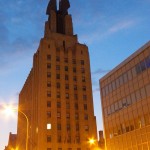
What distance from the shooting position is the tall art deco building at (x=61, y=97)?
79.9 metres

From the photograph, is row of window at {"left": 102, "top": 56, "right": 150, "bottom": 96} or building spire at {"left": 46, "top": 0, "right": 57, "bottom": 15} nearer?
row of window at {"left": 102, "top": 56, "right": 150, "bottom": 96}

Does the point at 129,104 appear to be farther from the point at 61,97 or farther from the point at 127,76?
the point at 61,97

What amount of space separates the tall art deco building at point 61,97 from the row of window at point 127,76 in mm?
36390

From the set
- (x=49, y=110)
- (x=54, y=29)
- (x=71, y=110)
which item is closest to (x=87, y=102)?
(x=71, y=110)

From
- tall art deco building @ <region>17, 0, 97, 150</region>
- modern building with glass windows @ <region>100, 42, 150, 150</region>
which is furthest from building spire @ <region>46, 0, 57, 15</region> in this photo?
modern building with glass windows @ <region>100, 42, 150, 150</region>

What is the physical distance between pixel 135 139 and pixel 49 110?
47434mm

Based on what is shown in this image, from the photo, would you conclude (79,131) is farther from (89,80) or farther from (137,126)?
(137,126)

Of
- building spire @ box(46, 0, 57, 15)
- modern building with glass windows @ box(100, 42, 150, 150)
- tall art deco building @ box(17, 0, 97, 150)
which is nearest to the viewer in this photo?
modern building with glass windows @ box(100, 42, 150, 150)

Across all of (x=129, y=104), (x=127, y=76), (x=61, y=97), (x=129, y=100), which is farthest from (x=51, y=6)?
(x=129, y=104)

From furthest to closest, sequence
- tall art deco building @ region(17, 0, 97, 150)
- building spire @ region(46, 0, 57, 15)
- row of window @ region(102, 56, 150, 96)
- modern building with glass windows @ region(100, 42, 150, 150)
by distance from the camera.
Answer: building spire @ region(46, 0, 57, 15), tall art deco building @ region(17, 0, 97, 150), row of window @ region(102, 56, 150, 96), modern building with glass windows @ region(100, 42, 150, 150)

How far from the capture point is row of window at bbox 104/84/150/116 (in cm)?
3672

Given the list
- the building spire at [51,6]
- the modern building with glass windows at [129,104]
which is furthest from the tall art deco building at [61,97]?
the modern building with glass windows at [129,104]

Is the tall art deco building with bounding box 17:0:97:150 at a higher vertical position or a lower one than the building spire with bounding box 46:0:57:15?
lower

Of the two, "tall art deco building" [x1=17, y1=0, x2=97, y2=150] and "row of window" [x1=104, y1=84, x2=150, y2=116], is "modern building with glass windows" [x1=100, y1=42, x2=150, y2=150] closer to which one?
"row of window" [x1=104, y1=84, x2=150, y2=116]
